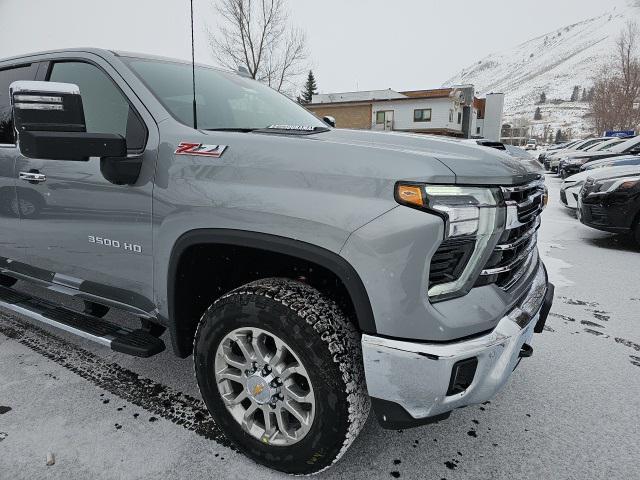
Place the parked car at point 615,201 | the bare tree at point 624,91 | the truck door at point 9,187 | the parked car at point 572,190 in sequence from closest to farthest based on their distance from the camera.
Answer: the truck door at point 9,187 → the parked car at point 615,201 → the parked car at point 572,190 → the bare tree at point 624,91

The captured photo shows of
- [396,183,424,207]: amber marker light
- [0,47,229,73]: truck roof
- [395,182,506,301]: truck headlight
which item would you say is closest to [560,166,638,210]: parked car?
[0,47,229,73]: truck roof

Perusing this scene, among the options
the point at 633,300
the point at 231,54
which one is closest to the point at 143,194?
the point at 633,300

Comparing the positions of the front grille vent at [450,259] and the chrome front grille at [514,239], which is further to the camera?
the chrome front grille at [514,239]

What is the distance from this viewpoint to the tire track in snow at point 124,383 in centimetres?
223

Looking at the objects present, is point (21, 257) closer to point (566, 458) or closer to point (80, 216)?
point (80, 216)

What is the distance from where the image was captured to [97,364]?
109 inches

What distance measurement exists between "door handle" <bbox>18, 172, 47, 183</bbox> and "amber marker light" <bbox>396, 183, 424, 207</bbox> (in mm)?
1996

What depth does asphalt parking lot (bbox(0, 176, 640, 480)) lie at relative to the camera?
194 centimetres

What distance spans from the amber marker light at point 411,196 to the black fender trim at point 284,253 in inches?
11.5

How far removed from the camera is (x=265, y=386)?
1.85 m

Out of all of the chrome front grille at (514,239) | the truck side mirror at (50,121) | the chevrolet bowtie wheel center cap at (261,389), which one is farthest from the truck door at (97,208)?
the chrome front grille at (514,239)

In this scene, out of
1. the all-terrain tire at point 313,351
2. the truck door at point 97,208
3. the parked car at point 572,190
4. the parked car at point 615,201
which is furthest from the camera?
the parked car at point 572,190

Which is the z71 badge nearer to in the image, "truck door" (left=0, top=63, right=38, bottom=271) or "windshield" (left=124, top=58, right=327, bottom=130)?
"windshield" (left=124, top=58, right=327, bottom=130)

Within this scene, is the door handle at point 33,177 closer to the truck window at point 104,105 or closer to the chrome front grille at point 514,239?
the truck window at point 104,105
